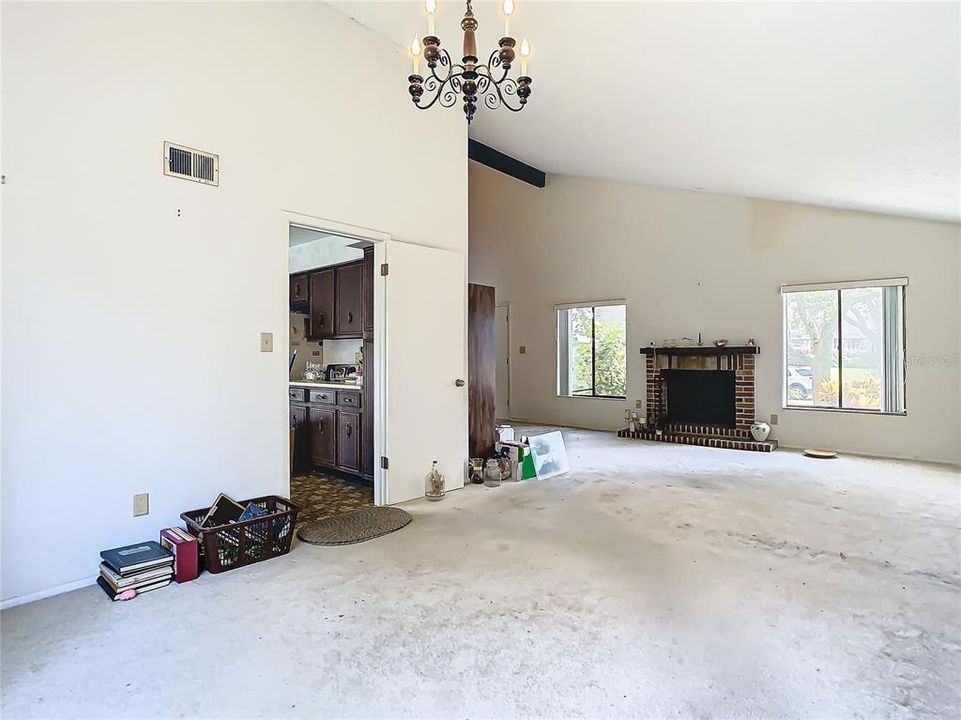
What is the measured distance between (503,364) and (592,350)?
1706mm

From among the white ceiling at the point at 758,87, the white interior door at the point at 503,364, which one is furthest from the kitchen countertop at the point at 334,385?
the white interior door at the point at 503,364

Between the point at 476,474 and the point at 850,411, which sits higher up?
the point at 850,411

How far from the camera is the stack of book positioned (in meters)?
2.43

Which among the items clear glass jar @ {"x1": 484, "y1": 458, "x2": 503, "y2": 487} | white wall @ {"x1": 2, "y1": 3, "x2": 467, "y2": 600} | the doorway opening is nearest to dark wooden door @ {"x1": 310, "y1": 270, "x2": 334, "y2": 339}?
the doorway opening

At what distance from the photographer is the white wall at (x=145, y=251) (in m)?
2.40

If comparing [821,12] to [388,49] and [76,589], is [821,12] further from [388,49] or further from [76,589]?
[76,589]

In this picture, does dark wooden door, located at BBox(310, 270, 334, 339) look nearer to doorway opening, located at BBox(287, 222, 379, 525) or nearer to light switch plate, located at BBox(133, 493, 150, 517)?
doorway opening, located at BBox(287, 222, 379, 525)

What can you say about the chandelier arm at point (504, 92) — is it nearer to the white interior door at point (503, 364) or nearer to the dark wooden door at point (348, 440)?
the dark wooden door at point (348, 440)

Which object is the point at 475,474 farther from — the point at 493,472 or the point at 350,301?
the point at 350,301

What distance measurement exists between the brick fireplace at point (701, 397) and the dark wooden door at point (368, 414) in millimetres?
4149

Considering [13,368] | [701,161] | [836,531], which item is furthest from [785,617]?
[701,161]

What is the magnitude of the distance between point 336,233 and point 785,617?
3.42m

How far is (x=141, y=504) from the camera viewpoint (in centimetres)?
273

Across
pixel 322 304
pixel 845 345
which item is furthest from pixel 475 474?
pixel 845 345
